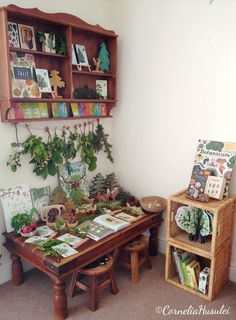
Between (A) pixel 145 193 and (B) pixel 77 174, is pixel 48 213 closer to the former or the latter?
(B) pixel 77 174

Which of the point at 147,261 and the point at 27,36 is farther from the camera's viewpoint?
the point at 147,261

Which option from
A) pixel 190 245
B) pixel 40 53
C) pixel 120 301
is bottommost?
pixel 120 301

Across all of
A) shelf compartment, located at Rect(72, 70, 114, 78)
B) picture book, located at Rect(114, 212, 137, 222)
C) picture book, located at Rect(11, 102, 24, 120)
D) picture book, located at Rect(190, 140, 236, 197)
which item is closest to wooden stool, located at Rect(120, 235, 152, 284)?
picture book, located at Rect(114, 212, 137, 222)

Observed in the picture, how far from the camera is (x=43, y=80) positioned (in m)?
2.21

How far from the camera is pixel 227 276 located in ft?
7.48

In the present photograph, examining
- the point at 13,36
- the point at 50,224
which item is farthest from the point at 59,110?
the point at 50,224

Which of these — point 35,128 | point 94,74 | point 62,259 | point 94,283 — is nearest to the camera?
point 62,259

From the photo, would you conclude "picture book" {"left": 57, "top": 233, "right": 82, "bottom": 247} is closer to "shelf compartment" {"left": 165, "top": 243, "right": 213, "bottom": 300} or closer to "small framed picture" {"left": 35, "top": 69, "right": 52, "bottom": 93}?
"shelf compartment" {"left": 165, "top": 243, "right": 213, "bottom": 300}

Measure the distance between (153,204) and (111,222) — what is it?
0.43m

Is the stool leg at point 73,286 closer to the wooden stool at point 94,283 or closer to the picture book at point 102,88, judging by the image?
the wooden stool at point 94,283

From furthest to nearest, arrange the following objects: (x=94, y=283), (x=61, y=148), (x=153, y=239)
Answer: (x=153, y=239), (x=61, y=148), (x=94, y=283)

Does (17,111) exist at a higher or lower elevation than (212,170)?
higher

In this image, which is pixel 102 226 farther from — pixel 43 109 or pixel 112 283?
pixel 43 109

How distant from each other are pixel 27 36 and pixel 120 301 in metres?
2.00
